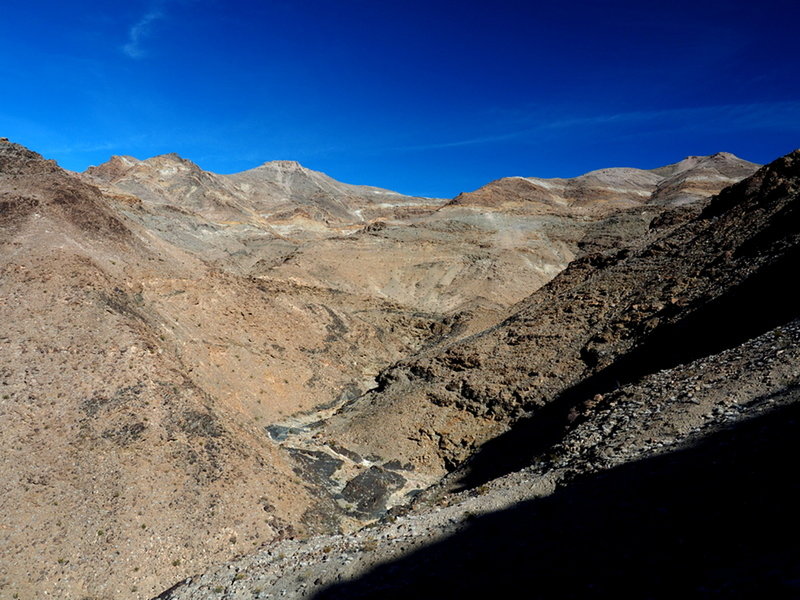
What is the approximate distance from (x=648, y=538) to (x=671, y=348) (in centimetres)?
947

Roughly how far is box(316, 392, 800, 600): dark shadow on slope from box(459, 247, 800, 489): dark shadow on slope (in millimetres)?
4761

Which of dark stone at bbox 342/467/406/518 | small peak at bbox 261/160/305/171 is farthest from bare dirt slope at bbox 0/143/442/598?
small peak at bbox 261/160/305/171

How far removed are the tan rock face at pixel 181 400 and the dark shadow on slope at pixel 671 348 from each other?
1431mm

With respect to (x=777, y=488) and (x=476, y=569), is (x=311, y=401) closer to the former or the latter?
(x=476, y=569)

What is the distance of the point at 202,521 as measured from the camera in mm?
12781

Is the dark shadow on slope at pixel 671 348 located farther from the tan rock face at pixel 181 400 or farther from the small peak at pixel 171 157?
the small peak at pixel 171 157

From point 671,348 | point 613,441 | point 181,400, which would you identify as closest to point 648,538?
point 613,441

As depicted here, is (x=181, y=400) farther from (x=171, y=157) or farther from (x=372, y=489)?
(x=171, y=157)

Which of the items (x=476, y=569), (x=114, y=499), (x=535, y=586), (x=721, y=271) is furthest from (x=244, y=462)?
(x=721, y=271)

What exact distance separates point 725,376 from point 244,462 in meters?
13.5

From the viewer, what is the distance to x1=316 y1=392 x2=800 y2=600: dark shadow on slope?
4.97 metres

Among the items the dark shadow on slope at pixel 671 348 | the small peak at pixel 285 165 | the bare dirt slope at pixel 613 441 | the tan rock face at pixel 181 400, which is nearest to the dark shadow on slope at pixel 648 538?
the bare dirt slope at pixel 613 441

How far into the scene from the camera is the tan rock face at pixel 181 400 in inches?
468

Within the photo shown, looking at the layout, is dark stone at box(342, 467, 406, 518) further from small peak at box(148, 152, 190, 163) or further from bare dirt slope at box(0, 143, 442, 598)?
small peak at box(148, 152, 190, 163)
